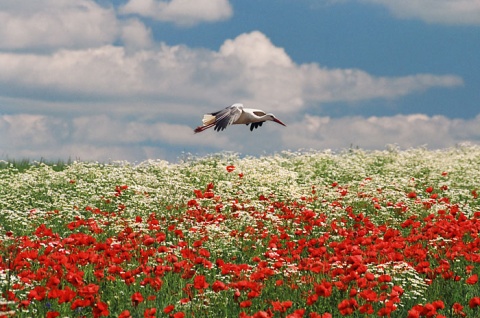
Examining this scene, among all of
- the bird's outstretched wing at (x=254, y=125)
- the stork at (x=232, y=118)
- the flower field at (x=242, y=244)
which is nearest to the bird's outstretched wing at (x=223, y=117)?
the stork at (x=232, y=118)

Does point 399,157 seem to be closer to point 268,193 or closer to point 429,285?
point 268,193

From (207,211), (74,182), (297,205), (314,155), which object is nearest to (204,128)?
(207,211)

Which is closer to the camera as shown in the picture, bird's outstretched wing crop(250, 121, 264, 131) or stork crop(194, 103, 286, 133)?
stork crop(194, 103, 286, 133)

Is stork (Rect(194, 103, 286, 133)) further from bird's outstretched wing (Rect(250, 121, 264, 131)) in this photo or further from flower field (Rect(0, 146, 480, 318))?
flower field (Rect(0, 146, 480, 318))

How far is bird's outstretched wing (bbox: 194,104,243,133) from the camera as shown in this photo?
33.3 ft

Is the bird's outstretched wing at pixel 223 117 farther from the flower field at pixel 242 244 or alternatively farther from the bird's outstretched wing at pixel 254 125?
the flower field at pixel 242 244

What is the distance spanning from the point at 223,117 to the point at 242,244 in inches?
89.4

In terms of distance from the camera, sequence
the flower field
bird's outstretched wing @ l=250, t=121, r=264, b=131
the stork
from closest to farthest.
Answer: the flower field → the stork → bird's outstretched wing @ l=250, t=121, r=264, b=131

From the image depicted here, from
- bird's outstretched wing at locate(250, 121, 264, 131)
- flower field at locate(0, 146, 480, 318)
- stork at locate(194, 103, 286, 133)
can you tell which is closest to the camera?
flower field at locate(0, 146, 480, 318)

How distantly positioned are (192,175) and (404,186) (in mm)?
4361

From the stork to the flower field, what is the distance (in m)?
1.10

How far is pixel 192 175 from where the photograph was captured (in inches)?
567

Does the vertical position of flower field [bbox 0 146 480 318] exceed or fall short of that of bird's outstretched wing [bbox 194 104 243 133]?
it falls short

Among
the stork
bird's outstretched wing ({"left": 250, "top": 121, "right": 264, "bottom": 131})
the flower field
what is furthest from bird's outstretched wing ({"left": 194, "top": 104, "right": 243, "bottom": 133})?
the flower field
